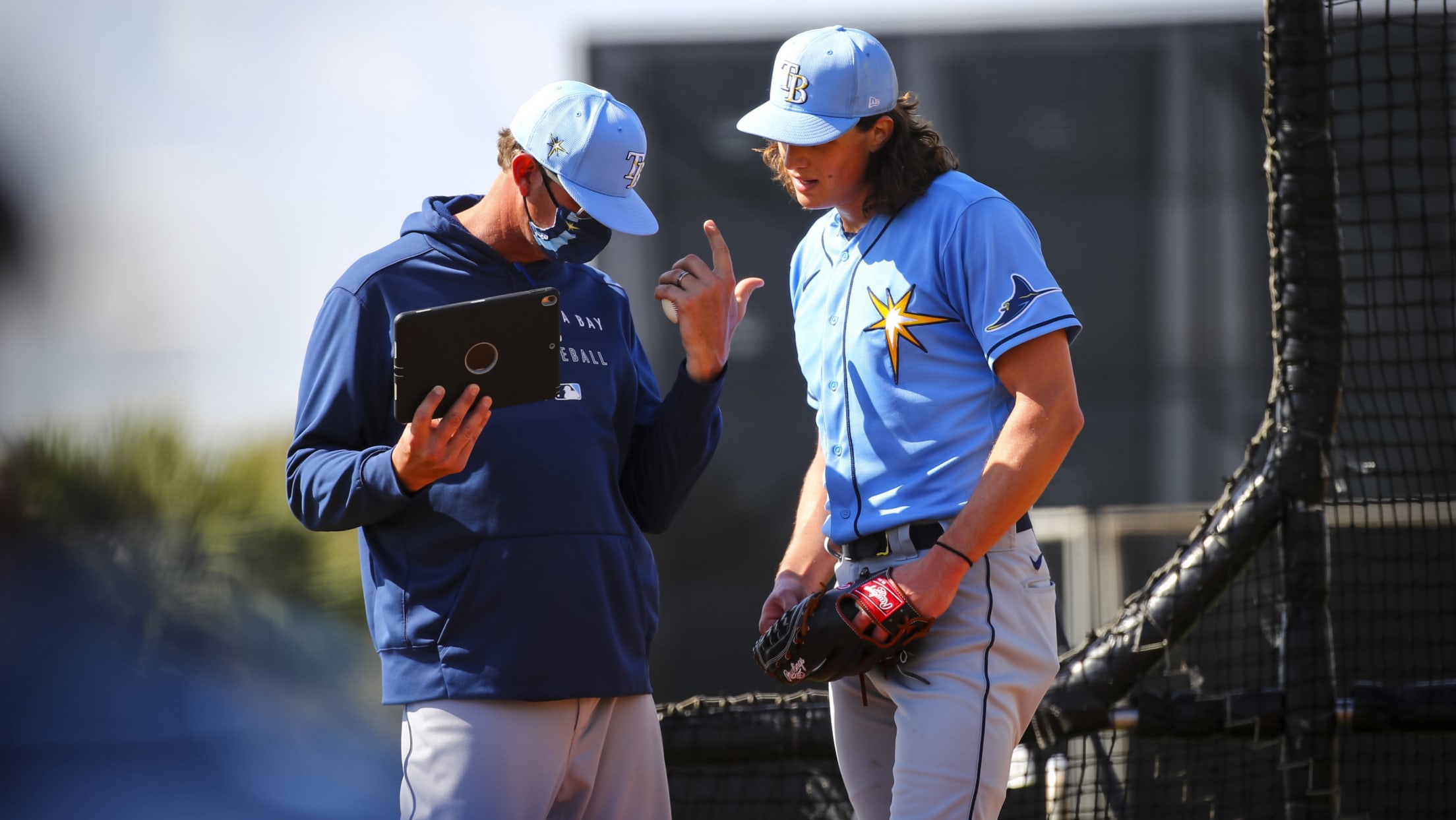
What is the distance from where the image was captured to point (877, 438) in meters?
1.80

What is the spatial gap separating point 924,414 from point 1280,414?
1.35 metres

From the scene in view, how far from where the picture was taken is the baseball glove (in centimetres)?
165

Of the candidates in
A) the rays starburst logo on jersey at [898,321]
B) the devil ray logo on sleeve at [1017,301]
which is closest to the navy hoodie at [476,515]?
the rays starburst logo on jersey at [898,321]

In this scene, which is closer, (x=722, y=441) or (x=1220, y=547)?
(x=1220, y=547)

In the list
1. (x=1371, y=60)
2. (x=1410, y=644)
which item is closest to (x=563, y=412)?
(x=1410, y=644)

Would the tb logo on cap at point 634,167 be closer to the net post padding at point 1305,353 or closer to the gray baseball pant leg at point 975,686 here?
the gray baseball pant leg at point 975,686

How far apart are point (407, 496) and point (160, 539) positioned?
2890 millimetres

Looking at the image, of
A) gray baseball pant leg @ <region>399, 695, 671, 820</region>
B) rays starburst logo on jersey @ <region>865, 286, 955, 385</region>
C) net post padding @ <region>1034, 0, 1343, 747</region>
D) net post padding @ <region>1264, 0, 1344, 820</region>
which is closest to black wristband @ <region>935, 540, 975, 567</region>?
rays starburst logo on jersey @ <region>865, 286, 955, 385</region>

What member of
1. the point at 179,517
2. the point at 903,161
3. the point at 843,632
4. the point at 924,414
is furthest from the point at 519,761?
the point at 179,517

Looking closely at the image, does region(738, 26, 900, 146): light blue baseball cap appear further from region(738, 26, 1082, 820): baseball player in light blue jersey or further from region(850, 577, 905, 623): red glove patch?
region(850, 577, 905, 623): red glove patch

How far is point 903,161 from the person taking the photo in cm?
187

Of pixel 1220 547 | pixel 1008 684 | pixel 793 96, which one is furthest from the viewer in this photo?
pixel 1220 547

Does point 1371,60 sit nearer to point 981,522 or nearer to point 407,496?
point 981,522

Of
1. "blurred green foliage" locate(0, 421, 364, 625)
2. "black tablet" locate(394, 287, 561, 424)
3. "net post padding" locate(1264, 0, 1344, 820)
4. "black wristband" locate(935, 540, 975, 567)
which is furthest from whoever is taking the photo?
"blurred green foliage" locate(0, 421, 364, 625)
